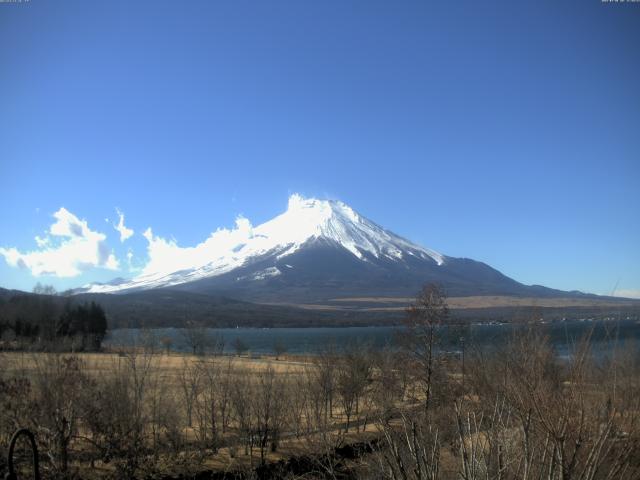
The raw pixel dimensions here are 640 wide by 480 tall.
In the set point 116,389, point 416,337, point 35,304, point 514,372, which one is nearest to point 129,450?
point 116,389

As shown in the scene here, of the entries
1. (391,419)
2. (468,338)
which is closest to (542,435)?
(391,419)

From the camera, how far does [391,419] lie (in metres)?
20.5

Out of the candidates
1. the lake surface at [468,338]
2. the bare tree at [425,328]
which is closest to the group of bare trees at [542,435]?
the lake surface at [468,338]

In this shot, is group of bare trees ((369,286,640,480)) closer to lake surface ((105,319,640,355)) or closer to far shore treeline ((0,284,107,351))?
lake surface ((105,319,640,355))

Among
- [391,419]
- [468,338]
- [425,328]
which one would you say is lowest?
[391,419]

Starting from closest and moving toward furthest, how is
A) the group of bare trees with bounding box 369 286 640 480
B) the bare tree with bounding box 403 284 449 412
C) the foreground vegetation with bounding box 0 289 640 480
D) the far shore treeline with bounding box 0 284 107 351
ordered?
1. the group of bare trees with bounding box 369 286 640 480
2. the foreground vegetation with bounding box 0 289 640 480
3. the bare tree with bounding box 403 284 449 412
4. the far shore treeline with bounding box 0 284 107 351

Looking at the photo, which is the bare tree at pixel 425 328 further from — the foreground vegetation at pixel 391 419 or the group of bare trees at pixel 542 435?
the group of bare trees at pixel 542 435

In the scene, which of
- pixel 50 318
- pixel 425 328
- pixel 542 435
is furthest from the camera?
pixel 50 318

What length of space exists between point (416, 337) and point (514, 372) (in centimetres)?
2119

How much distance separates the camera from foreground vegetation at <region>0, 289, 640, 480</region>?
5.65 metres

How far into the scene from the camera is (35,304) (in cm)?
9131

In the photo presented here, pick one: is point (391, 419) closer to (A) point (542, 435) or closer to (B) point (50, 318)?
(A) point (542, 435)

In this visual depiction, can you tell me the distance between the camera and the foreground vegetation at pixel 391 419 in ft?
18.5

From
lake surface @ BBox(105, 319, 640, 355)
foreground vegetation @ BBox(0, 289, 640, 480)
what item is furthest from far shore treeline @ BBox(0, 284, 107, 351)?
foreground vegetation @ BBox(0, 289, 640, 480)
